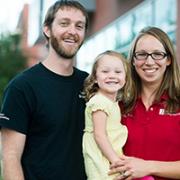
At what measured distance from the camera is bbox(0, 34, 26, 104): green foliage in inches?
1328

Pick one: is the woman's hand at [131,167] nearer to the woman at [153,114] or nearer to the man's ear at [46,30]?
the woman at [153,114]

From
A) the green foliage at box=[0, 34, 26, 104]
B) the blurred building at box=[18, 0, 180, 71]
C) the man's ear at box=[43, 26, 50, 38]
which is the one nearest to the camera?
the man's ear at box=[43, 26, 50, 38]

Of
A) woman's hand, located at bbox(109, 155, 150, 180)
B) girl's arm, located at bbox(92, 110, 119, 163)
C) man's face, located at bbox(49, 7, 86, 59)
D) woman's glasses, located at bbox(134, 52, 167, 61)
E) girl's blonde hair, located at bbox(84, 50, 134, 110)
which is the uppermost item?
man's face, located at bbox(49, 7, 86, 59)

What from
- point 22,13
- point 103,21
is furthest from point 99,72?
point 22,13

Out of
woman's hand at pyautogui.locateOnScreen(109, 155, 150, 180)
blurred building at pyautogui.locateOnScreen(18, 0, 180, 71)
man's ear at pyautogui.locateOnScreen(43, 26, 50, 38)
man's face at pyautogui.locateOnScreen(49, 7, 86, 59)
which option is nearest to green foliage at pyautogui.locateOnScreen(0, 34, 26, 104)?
blurred building at pyautogui.locateOnScreen(18, 0, 180, 71)

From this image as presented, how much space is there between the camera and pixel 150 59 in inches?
159

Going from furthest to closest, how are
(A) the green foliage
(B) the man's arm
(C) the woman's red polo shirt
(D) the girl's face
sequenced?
(A) the green foliage
(D) the girl's face
(C) the woman's red polo shirt
(B) the man's arm

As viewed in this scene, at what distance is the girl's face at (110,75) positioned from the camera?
4094 millimetres

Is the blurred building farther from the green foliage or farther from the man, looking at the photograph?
the green foliage

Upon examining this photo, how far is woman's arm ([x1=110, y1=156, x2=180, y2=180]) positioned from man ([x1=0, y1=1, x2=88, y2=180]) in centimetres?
35

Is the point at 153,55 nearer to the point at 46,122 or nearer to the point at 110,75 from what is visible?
the point at 110,75

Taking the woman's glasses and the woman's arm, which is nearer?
the woman's arm

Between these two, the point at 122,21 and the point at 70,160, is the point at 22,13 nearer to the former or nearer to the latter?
the point at 122,21

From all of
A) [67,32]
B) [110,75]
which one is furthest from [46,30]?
[110,75]
